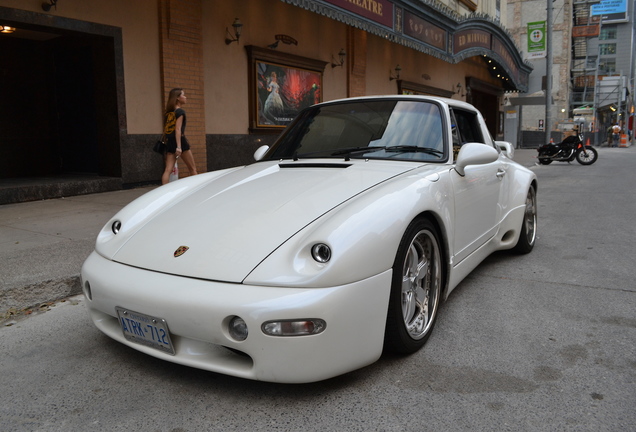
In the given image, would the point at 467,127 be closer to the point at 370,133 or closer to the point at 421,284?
the point at 370,133

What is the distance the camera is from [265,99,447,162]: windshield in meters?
3.50

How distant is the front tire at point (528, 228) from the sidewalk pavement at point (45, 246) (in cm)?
379

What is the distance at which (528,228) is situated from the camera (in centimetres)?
507

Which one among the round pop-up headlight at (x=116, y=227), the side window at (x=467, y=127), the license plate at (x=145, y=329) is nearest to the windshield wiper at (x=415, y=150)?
the side window at (x=467, y=127)

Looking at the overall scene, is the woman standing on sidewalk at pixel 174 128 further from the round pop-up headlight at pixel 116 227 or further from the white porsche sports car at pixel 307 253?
the round pop-up headlight at pixel 116 227

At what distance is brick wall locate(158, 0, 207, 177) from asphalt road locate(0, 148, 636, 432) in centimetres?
663

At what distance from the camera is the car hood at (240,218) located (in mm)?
2408

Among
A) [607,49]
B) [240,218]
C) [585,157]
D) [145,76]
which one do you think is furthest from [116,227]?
[607,49]

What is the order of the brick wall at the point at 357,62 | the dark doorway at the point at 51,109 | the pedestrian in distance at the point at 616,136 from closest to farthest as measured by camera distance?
the dark doorway at the point at 51,109 → the brick wall at the point at 357,62 → the pedestrian in distance at the point at 616,136

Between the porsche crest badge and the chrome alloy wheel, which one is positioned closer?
the porsche crest badge

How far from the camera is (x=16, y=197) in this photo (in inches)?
298

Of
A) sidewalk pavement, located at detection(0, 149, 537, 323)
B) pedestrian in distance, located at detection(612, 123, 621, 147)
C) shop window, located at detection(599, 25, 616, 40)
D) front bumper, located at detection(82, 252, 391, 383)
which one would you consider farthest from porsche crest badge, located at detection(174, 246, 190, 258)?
shop window, located at detection(599, 25, 616, 40)

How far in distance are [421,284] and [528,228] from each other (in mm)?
2562

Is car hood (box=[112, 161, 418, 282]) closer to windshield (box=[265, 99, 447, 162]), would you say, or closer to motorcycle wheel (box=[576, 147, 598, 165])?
windshield (box=[265, 99, 447, 162])
